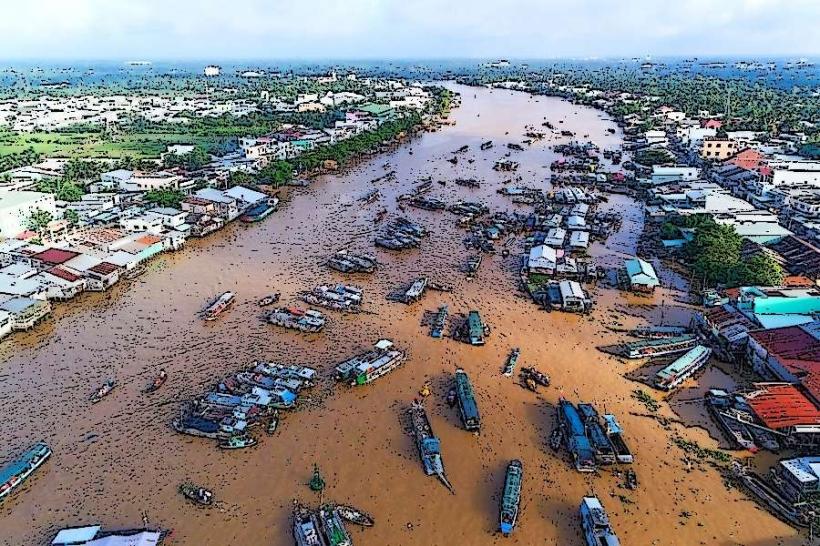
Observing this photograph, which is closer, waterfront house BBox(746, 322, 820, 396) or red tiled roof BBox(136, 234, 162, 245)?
waterfront house BBox(746, 322, 820, 396)

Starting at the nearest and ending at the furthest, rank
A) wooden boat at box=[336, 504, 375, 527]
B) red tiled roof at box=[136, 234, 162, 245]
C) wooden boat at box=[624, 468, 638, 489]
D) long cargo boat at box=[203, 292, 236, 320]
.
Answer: wooden boat at box=[336, 504, 375, 527], wooden boat at box=[624, 468, 638, 489], long cargo boat at box=[203, 292, 236, 320], red tiled roof at box=[136, 234, 162, 245]

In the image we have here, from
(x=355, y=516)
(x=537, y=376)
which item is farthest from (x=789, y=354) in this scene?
(x=355, y=516)

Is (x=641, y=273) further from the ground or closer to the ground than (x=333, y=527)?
further from the ground

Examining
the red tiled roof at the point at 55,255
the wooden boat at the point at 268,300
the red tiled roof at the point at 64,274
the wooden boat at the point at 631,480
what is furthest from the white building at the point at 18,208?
the wooden boat at the point at 631,480

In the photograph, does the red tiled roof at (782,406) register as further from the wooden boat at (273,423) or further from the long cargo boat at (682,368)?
the wooden boat at (273,423)

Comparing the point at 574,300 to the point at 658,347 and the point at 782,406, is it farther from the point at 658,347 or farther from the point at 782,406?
the point at 782,406

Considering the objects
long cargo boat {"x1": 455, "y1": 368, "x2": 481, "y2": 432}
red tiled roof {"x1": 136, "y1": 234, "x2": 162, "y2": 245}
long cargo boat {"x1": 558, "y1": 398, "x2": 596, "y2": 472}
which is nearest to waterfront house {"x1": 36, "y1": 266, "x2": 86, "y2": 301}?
red tiled roof {"x1": 136, "y1": 234, "x2": 162, "y2": 245}

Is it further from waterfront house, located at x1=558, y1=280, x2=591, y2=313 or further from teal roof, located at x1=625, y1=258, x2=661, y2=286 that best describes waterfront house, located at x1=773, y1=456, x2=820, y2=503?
teal roof, located at x1=625, y1=258, x2=661, y2=286
